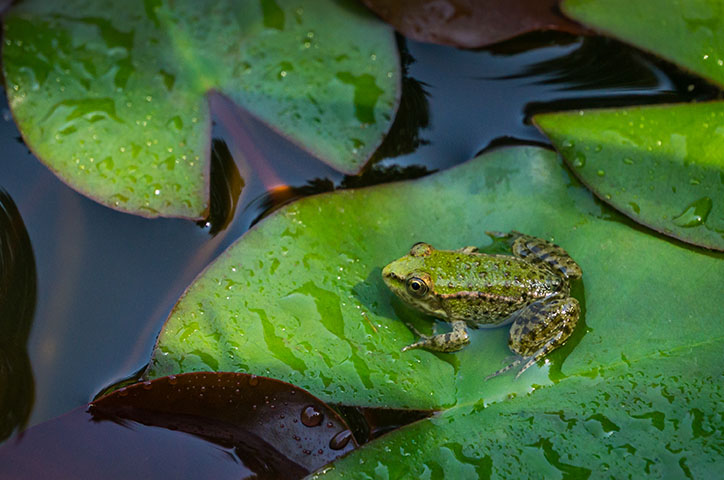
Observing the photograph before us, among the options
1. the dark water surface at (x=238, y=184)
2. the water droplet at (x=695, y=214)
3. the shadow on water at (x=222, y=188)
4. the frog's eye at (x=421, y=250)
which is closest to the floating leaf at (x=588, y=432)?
the water droplet at (x=695, y=214)

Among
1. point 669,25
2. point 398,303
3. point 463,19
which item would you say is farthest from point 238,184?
point 669,25

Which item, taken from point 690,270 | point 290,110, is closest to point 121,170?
point 290,110

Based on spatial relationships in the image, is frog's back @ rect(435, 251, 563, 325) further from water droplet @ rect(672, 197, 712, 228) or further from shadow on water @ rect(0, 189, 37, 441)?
shadow on water @ rect(0, 189, 37, 441)

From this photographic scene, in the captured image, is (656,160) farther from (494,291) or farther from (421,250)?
(421,250)

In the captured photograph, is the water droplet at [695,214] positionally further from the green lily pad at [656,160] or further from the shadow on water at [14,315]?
the shadow on water at [14,315]

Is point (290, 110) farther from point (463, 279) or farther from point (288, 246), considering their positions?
point (463, 279)

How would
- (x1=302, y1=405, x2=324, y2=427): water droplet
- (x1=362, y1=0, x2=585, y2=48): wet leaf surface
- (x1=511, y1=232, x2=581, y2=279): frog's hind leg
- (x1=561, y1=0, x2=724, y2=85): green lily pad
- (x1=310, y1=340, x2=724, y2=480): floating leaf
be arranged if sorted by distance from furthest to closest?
(x1=362, y1=0, x2=585, y2=48): wet leaf surface → (x1=561, y1=0, x2=724, y2=85): green lily pad → (x1=511, y1=232, x2=581, y2=279): frog's hind leg → (x1=302, y1=405, x2=324, y2=427): water droplet → (x1=310, y1=340, x2=724, y2=480): floating leaf

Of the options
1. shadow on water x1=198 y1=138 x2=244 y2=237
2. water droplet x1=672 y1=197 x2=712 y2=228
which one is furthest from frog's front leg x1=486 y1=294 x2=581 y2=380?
shadow on water x1=198 y1=138 x2=244 y2=237
